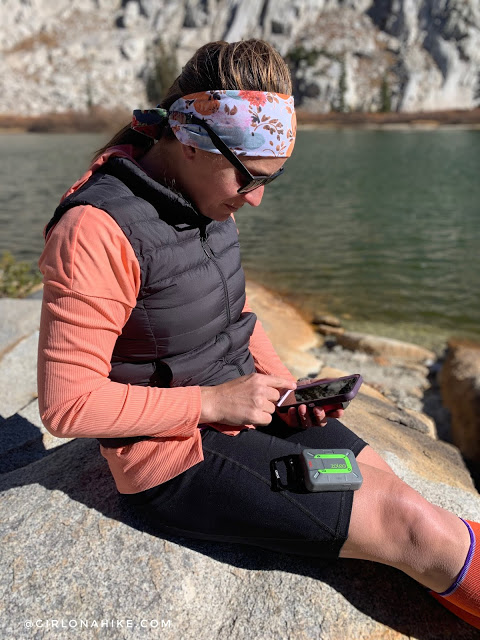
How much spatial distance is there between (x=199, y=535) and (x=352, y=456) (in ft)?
2.62

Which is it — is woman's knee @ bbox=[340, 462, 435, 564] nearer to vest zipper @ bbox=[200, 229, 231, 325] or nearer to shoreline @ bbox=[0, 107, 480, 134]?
vest zipper @ bbox=[200, 229, 231, 325]

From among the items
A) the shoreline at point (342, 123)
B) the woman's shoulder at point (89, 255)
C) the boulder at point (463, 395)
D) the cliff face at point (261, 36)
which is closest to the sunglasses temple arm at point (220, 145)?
the woman's shoulder at point (89, 255)

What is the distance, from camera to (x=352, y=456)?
2.30m

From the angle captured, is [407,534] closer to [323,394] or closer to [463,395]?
[323,394]

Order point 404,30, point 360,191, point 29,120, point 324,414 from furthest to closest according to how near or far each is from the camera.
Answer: point 404,30 < point 29,120 < point 360,191 < point 324,414

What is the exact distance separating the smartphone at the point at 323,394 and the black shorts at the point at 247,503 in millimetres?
239

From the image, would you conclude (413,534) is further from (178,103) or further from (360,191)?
(360,191)

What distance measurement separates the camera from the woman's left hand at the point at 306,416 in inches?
99.3

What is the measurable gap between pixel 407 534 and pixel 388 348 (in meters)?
6.35

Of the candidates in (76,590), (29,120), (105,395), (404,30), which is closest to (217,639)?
(76,590)

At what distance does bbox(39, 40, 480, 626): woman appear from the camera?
1.89m

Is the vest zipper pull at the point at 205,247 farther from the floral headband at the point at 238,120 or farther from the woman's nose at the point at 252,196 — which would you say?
the floral headband at the point at 238,120

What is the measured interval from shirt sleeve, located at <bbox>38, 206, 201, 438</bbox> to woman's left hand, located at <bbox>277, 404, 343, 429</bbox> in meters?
0.86

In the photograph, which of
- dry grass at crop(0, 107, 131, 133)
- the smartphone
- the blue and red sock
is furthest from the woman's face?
dry grass at crop(0, 107, 131, 133)
